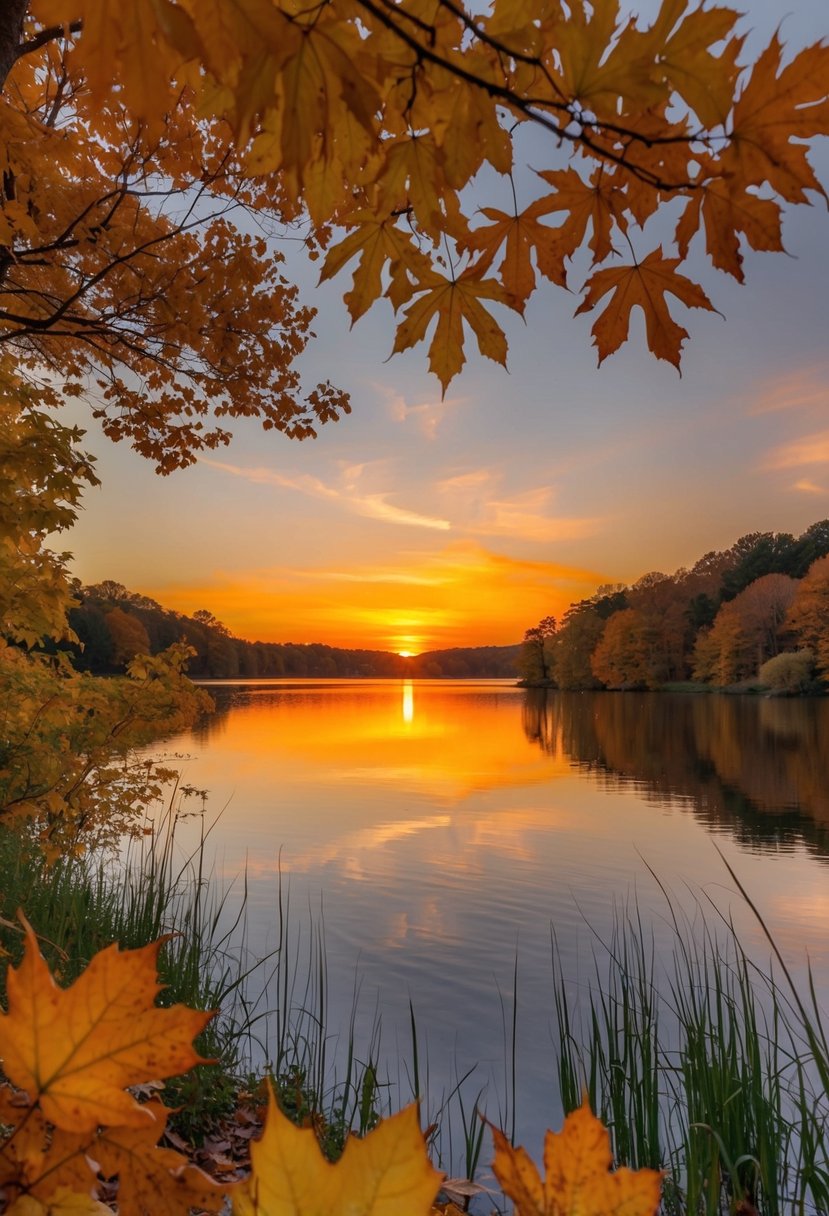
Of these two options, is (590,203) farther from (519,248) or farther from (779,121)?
(779,121)

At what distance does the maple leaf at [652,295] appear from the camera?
1.21 meters

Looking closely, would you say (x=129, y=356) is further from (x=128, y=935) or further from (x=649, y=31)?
(x=649, y=31)

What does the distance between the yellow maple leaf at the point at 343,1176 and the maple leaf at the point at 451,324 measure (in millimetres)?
1176

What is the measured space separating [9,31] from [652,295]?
2132 mm

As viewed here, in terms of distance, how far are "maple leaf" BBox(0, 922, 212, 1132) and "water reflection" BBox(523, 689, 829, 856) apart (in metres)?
15.8

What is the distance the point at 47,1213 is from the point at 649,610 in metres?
87.3

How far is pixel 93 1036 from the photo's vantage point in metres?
0.57

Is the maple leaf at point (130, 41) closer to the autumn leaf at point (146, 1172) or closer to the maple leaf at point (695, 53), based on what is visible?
the maple leaf at point (695, 53)

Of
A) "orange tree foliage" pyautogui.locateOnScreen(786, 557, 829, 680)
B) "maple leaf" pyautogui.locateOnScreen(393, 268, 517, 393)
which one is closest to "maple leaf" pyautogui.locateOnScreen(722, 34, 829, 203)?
"maple leaf" pyautogui.locateOnScreen(393, 268, 517, 393)

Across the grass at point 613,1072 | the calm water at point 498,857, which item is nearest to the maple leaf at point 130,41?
the grass at point 613,1072

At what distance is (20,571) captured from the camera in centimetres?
464

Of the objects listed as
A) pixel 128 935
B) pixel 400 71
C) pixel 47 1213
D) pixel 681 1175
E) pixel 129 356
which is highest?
pixel 129 356

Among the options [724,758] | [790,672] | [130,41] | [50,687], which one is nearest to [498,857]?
[50,687]

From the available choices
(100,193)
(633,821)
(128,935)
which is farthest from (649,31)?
(633,821)
